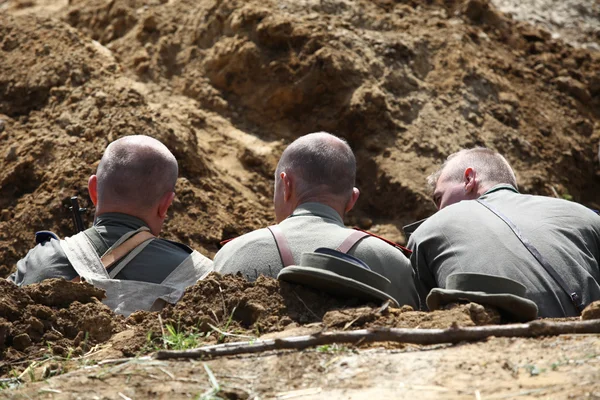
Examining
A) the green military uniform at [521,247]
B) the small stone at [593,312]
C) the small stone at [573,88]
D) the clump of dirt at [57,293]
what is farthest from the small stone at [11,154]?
the small stone at [573,88]

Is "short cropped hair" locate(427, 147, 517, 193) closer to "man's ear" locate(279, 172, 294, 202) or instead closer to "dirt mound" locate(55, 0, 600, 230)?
"man's ear" locate(279, 172, 294, 202)

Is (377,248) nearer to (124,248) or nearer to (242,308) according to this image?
(242,308)

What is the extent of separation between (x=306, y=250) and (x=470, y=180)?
139 cm

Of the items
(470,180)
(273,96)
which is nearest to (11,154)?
(273,96)

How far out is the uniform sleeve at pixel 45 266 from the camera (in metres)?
4.72

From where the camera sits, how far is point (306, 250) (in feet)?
15.4

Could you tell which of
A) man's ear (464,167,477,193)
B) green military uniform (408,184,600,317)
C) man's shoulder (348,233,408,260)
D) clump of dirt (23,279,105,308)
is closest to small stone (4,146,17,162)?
clump of dirt (23,279,105,308)

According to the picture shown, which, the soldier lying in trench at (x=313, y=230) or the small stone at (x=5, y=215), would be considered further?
the small stone at (x=5, y=215)

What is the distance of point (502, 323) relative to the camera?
A: 387 centimetres

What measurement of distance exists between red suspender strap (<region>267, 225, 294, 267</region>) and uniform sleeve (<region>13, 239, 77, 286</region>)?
1.07m

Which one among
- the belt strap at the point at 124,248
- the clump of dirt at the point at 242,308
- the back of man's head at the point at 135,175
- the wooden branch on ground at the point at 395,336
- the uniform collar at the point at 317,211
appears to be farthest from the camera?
the back of man's head at the point at 135,175

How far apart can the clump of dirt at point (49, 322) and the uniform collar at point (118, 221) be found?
923mm

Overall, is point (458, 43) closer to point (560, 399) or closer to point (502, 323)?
point (502, 323)

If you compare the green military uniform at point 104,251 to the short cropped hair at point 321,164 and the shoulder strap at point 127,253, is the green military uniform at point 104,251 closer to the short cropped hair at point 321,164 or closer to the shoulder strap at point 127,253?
the shoulder strap at point 127,253
